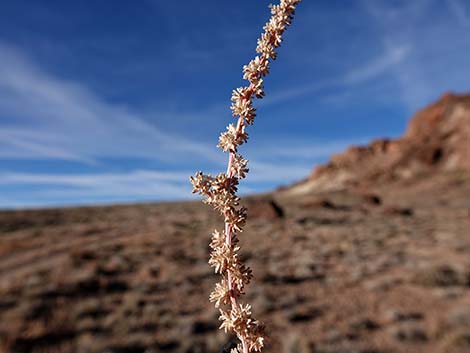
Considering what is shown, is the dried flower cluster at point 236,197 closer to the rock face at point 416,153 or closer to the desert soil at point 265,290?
the desert soil at point 265,290

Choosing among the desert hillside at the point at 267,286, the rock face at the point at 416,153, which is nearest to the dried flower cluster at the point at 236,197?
the desert hillside at the point at 267,286

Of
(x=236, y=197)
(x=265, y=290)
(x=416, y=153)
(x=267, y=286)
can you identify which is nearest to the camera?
(x=236, y=197)

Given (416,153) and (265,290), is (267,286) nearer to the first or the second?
(265,290)

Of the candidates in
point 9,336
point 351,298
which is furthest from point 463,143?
point 9,336

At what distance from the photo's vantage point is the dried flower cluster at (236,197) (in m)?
1.42

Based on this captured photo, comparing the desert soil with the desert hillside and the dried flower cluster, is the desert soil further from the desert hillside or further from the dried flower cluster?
the dried flower cluster

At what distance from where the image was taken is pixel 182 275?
17625 millimetres

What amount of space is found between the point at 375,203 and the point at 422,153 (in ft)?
68.9

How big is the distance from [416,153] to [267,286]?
1894 inches

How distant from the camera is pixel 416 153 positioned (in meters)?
58.0

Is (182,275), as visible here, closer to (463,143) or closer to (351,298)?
(351,298)

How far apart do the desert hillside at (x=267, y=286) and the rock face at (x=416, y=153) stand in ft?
82.8

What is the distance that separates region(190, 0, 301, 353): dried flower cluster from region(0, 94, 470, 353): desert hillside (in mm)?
359

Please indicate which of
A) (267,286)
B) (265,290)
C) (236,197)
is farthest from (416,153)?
(236,197)
